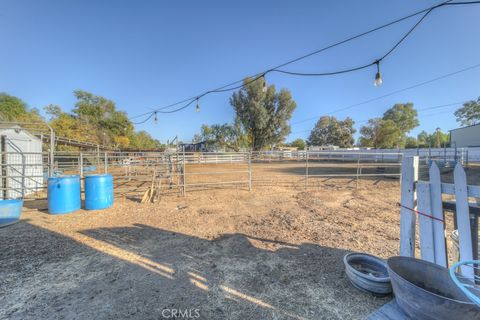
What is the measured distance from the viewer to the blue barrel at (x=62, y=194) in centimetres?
468

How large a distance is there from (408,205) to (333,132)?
1934 inches

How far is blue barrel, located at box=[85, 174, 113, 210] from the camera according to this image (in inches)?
199

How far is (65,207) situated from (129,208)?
1.35m

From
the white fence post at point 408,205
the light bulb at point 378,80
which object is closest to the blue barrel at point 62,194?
the white fence post at point 408,205

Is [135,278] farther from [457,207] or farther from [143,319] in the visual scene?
[457,207]

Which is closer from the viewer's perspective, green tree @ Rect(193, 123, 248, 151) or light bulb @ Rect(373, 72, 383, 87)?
light bulb @ Rect(373, 72, 383, 87)

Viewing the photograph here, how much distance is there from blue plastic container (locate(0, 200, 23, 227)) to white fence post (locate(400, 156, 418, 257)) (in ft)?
22.1

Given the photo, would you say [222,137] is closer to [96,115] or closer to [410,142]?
[96,115]

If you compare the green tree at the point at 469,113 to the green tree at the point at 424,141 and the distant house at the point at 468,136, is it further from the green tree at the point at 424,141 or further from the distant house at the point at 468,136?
the distant house at the point at 468,136

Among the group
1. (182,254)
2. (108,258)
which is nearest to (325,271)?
(182,254)

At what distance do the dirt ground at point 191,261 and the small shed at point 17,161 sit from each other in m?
1.80

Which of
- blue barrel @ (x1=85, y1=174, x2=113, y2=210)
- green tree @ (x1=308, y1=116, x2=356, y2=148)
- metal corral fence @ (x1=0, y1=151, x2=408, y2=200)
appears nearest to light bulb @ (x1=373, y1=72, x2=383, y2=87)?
metal corral fence @ (x1=0, y1=151, x2=408, y2=200)

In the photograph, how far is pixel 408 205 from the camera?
207cm

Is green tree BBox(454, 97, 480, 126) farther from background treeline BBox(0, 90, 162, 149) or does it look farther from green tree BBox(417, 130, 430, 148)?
background treeline BBox(0, 90, 162, 149)
